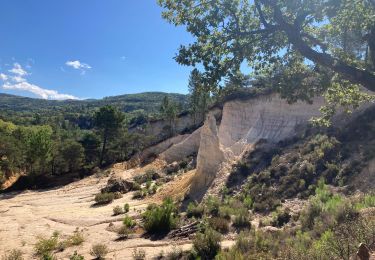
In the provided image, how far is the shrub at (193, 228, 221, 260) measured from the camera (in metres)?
13.9

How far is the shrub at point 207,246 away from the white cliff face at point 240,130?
36.1ft

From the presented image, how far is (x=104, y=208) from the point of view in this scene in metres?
29.0

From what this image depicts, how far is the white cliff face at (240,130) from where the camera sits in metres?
27.6

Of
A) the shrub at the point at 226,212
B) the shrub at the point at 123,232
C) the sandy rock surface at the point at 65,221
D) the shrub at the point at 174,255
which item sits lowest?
the sandy rock surface at the point at 65,221

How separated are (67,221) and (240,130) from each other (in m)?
17.3

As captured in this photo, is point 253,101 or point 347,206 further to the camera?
point 253,101

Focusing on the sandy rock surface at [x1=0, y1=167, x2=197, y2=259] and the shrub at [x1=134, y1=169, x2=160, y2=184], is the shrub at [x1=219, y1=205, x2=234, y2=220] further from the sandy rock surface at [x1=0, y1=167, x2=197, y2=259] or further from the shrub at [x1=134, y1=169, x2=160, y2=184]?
the shrub at [x1=134, y1=169, x2=160, y2=184]

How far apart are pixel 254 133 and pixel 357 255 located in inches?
1002

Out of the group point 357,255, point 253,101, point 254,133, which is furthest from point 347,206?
point 253,101

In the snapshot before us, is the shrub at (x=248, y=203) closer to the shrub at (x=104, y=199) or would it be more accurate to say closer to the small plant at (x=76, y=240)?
the small plant at (x=76, y=240)

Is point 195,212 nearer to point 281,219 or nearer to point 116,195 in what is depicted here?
point 281,219

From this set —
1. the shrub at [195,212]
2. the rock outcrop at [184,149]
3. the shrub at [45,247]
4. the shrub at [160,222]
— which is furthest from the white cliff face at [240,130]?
the shrub at [45,247]

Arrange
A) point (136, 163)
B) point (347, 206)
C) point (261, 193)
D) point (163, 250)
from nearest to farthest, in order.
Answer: point (347, 206)
point (163, 250)
point (261, 193)
point (136, 163)

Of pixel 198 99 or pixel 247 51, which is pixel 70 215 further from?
pixel 198 99
